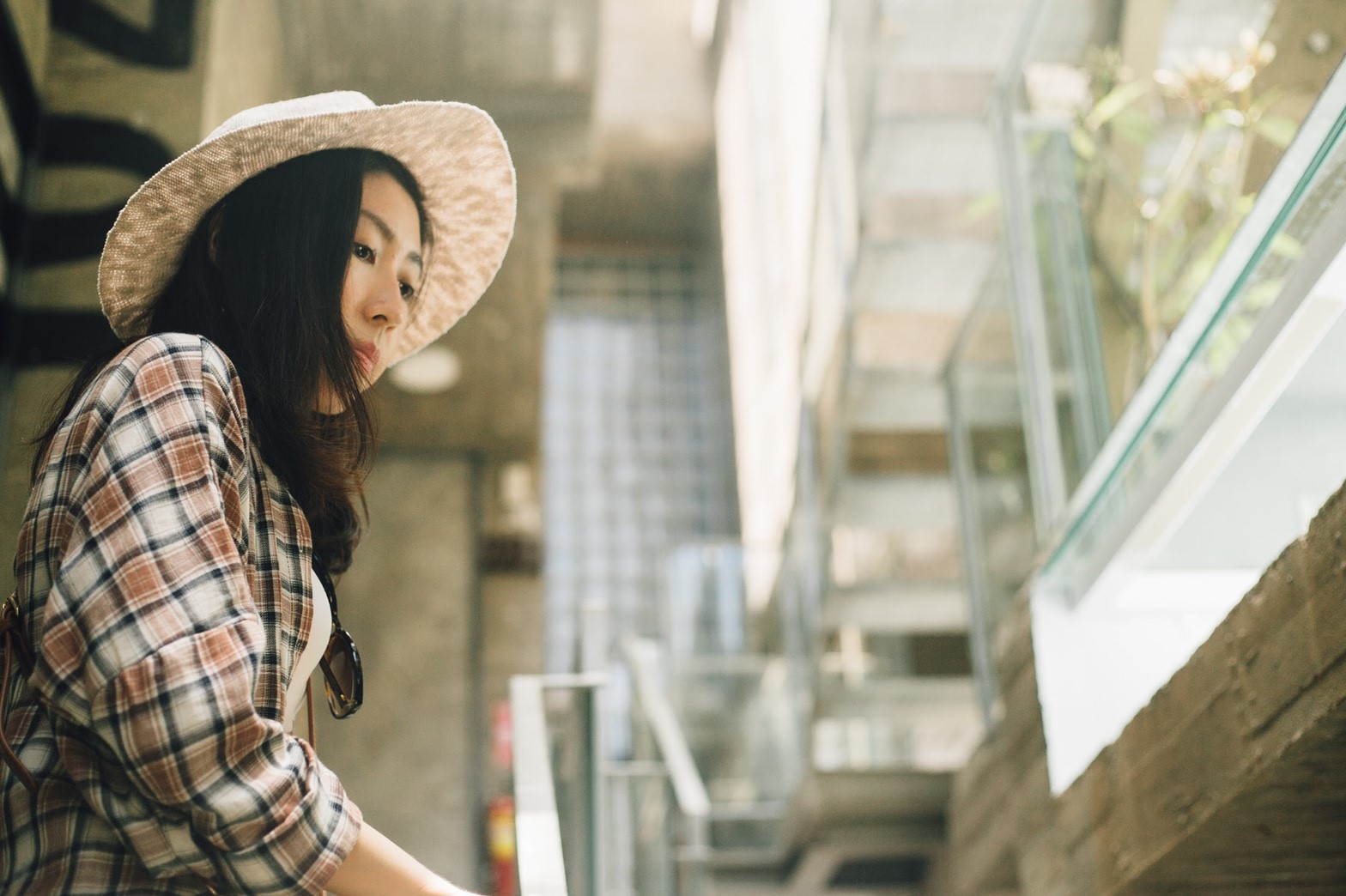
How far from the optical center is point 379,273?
1.54 meters

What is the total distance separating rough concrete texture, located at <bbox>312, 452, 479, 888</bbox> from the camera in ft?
23.1

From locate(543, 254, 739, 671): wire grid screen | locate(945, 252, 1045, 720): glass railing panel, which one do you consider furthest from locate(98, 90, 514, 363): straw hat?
locate(543, 254, 739, 671): wire grid screen

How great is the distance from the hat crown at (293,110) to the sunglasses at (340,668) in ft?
1.50

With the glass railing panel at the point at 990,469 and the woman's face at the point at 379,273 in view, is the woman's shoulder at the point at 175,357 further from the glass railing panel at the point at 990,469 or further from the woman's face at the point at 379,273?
the glass railing panel at the point at 990,469

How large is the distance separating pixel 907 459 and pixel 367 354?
624 centimetres

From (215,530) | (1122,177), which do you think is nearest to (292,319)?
(215,530)

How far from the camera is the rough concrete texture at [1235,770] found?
6.48 feet

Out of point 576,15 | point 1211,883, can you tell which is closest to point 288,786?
point 1211,883

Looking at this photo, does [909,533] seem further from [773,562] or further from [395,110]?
[395,110]

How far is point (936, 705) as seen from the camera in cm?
607

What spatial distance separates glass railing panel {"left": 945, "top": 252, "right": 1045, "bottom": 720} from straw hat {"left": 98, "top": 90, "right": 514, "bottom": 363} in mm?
2274

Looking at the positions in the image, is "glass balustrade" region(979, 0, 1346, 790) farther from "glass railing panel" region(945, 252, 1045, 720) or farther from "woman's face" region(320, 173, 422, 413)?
"woman's face" region(320, 173, 422, 413)

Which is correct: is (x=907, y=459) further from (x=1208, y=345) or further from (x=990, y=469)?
(x=1208, y=345)

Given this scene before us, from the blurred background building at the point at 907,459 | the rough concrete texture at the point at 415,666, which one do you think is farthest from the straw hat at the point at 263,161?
the rough concrete texture at the point at 415,666
